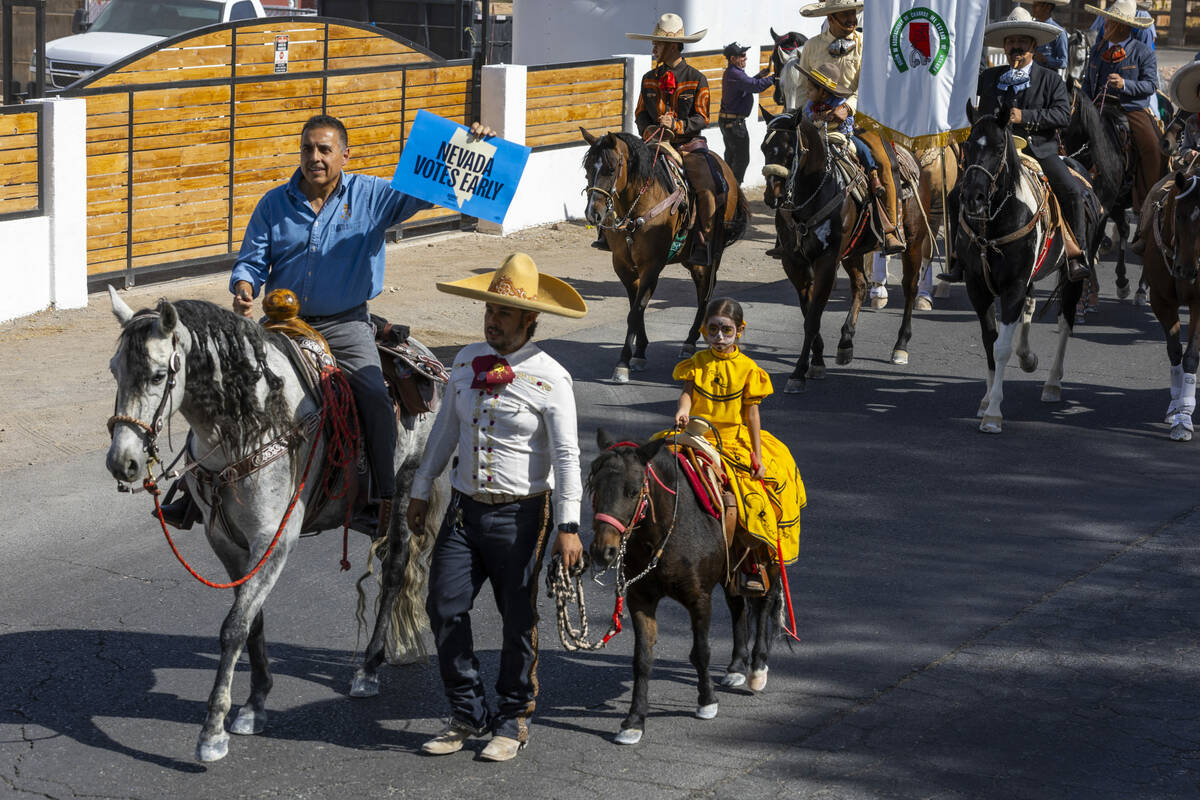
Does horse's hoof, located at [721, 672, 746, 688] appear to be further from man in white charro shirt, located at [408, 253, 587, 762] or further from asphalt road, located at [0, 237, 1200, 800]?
man in white charro shirt, located at [408, 253, 587, 762]

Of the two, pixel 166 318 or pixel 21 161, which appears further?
pixel 21 161

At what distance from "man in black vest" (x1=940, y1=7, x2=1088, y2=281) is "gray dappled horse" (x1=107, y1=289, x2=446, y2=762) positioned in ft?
25.0

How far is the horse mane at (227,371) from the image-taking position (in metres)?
Result: 5.85

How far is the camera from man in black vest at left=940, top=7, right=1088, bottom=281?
12.8 metres

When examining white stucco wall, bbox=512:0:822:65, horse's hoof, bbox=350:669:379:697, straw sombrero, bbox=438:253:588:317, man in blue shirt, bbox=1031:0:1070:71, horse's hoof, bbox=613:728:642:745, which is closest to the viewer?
straw sombrero, bbox=438:253:588:317

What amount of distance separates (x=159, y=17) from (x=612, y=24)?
7127 millimetres

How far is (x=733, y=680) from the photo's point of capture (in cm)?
696

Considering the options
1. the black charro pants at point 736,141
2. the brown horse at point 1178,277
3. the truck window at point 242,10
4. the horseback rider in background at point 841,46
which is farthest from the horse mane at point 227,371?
the truck window at point 242,10

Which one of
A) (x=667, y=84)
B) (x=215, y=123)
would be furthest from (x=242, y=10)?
(x=667, y=84)

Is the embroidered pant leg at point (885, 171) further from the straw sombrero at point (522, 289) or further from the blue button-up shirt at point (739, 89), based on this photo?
the straw sombrero at point (522, 289)

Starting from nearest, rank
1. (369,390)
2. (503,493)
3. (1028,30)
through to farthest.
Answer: (503,493) → (369,390) → (1028,30)

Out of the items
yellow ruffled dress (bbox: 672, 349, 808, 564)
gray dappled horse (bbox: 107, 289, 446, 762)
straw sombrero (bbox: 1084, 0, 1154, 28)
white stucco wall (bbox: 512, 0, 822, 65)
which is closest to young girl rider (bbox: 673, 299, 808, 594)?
yellow ruffled dress (bbox: 672, 349, 808, 564)

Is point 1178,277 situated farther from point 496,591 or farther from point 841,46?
point 496,591

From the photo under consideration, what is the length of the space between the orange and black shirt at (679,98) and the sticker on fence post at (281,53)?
15.1 ft
